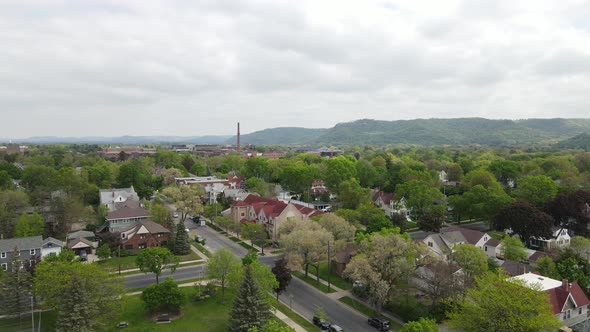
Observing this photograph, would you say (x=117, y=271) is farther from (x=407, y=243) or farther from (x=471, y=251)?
(x=471, y=251)

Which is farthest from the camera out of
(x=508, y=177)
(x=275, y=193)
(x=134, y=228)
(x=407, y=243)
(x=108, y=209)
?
(x=508, y=177)

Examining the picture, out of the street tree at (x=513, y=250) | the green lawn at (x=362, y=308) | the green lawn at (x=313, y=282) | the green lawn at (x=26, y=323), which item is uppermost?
the street tree at (x=513, y=250)

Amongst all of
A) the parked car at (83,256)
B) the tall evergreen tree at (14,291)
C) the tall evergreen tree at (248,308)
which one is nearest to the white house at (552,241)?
the tall evergreen tree at (248,308)

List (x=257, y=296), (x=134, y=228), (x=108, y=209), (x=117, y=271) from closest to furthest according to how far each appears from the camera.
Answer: (x=257, y=296)
(x=117, y=271)
(x=134, y=228)
(x=108, y=209)

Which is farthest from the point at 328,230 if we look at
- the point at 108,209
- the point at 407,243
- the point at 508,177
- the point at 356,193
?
the point at 508,177

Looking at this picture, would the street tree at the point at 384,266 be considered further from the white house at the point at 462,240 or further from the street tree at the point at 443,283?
the white house at the point at 462,240

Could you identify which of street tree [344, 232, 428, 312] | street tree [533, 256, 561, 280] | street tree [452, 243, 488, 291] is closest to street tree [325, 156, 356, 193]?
street tree [533, 256, 561, 280]

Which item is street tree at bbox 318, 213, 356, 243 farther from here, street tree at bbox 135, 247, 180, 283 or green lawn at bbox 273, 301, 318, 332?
street tree at bbox 135, 247, 180, 283
